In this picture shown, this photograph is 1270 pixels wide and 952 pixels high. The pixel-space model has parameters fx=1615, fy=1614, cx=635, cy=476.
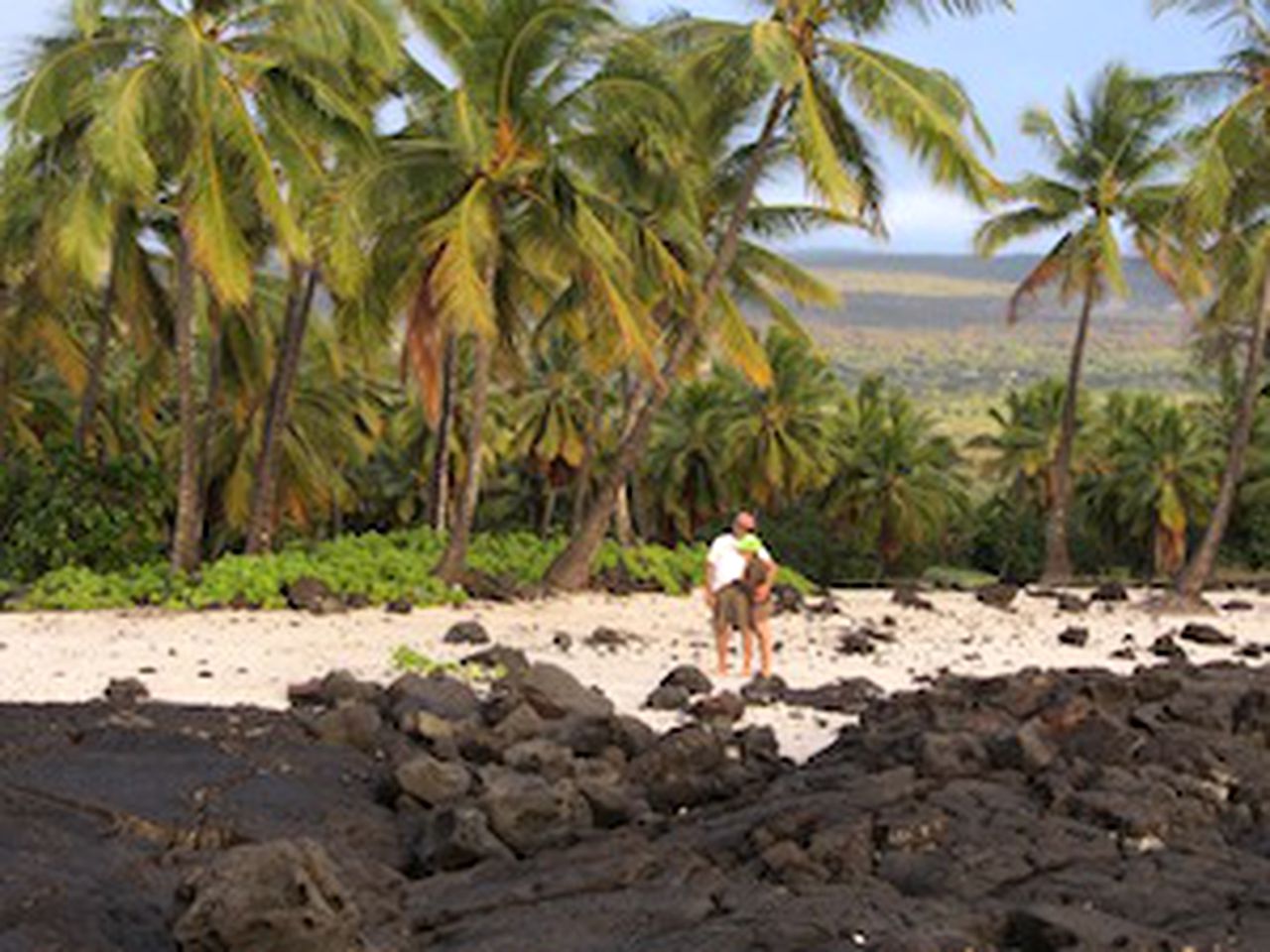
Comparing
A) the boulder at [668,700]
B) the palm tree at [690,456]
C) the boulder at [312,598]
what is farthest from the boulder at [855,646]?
the palm tree at [690,456]

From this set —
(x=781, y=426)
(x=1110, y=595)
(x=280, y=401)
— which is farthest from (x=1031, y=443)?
(x=280, y=401)

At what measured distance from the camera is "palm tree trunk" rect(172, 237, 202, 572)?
61.0ft

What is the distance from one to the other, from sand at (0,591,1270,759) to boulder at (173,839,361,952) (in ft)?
15.3

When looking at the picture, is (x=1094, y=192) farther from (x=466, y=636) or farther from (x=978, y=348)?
(x=978, y=348)

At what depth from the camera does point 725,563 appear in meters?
12.5

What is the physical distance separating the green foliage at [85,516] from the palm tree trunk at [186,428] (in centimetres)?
210

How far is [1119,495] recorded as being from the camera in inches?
1737

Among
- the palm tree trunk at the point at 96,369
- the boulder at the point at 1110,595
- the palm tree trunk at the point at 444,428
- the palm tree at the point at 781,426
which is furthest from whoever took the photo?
the palm tree at the point at 781,426

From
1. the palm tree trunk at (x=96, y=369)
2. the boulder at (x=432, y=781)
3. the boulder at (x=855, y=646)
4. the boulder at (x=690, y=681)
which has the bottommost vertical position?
the boulder at (x=855, y=646)

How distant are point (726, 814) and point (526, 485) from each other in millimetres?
36930

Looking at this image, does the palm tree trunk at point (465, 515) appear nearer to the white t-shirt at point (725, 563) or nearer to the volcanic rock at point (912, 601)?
the volcanic rock at point (912, 601)

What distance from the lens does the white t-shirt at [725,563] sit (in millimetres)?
12445

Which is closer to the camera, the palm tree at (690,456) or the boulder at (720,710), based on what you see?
the boulder at (720,710)

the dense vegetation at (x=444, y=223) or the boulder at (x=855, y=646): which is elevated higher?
the dense vegetation at (x=444, y=223)
